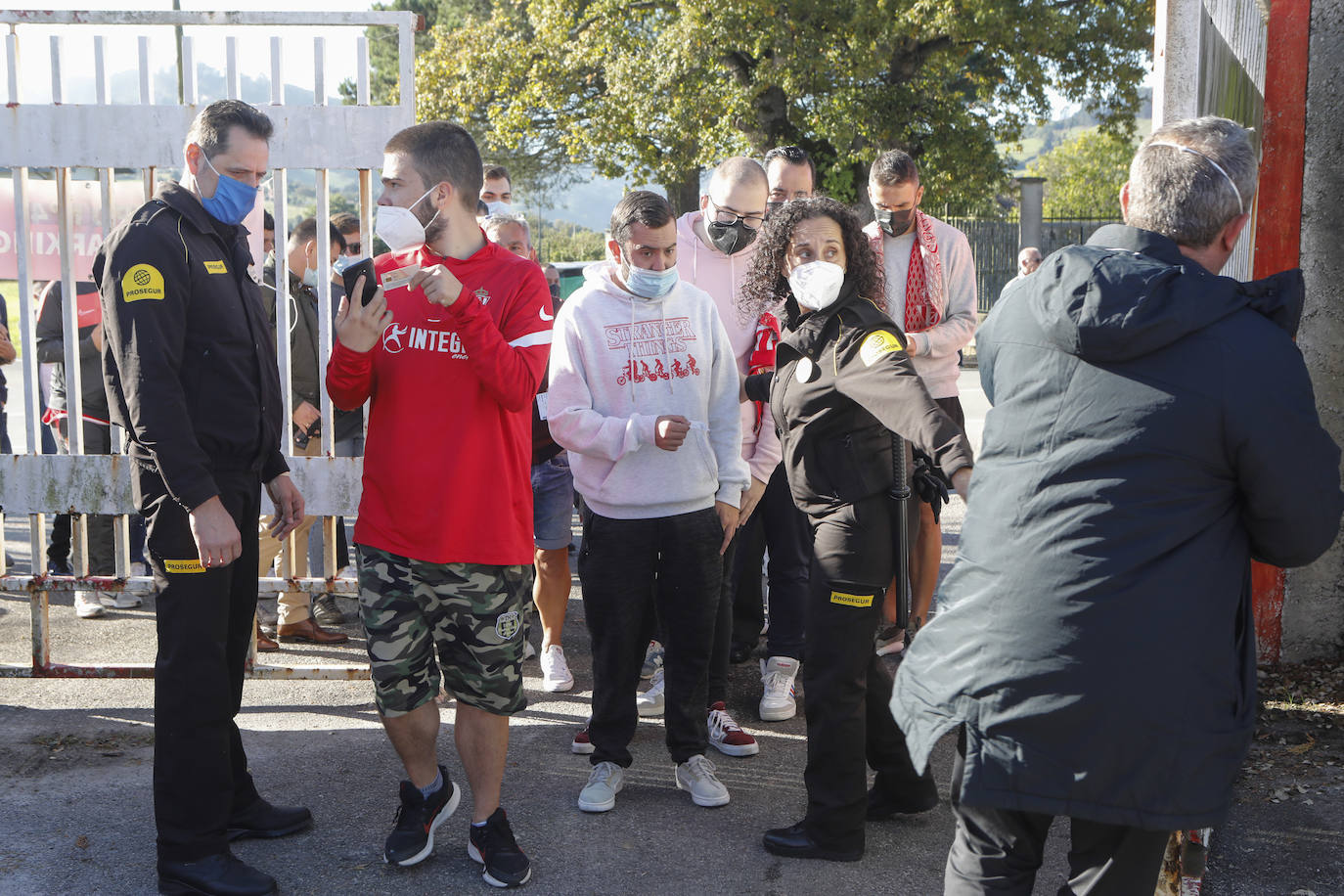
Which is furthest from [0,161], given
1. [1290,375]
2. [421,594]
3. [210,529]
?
[1290,375]

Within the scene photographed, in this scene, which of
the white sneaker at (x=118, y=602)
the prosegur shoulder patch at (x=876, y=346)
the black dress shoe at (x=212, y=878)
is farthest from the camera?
the white sneaker at (x=118, y=602)

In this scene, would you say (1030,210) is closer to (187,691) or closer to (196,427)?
(196,427)

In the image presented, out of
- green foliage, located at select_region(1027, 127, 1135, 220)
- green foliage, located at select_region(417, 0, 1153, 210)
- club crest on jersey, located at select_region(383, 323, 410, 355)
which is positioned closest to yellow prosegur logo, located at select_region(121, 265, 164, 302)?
club crest on jersey, located at select_region(383, 323, 410, 355)

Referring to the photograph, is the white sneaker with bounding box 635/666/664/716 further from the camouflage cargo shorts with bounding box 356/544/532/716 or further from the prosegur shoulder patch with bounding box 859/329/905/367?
the prosegur shoulder patch with bounding box 859/329/905/367

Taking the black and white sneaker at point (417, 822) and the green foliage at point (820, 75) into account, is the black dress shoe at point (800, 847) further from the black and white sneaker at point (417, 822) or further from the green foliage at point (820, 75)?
the green foliage at point (820, 75)

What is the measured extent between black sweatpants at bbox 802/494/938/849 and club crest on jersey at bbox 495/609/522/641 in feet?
2.76

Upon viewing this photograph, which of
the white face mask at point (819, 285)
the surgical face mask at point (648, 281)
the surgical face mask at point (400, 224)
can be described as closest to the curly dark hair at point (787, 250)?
the white face mask at point (819, 285)

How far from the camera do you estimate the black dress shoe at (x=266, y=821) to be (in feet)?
11.8

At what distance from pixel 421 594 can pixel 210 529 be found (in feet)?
1.93

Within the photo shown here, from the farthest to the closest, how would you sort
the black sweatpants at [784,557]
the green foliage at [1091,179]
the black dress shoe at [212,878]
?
the green foliage at [1091,179] → the black sweatpants at [784,557] → the black dress shoe at [212,878]

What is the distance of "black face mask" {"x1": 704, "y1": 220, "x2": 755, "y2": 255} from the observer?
468 cm

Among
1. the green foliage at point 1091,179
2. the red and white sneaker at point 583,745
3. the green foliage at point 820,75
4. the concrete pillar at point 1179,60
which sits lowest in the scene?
the red and white sneaker at point 583,745

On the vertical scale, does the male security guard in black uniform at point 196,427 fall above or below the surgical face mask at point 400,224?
below

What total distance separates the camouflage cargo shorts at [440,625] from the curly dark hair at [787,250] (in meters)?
1.20
